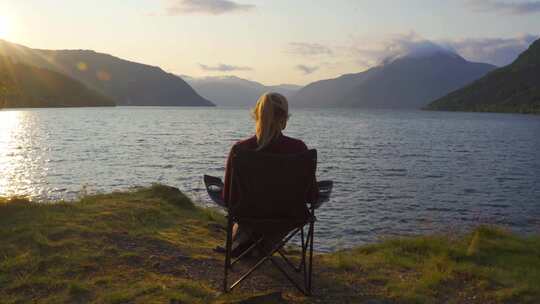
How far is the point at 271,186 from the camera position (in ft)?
18.6

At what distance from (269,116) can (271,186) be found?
871 millimetres

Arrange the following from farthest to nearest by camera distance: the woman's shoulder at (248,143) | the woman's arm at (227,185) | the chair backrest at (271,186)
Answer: the woman's arm at (227,185), the woman's shoulder at (248,143), the chair backrest at (271,186)

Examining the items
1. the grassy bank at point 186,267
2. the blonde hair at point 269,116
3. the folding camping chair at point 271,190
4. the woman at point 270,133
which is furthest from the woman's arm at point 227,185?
the grassy bank at point 186,267

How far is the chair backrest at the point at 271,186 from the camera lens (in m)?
5.55

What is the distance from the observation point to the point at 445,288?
6551 mm

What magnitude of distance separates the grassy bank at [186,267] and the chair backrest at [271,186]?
0.95m

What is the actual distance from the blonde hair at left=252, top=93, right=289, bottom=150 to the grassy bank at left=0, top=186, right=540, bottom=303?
1898mm

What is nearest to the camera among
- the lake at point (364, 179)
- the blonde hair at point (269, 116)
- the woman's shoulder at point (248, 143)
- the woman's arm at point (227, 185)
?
the blonde hair at point (269, 116)

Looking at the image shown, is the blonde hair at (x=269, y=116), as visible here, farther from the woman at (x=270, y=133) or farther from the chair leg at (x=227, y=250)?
the chair leg at (x=227, y=250)

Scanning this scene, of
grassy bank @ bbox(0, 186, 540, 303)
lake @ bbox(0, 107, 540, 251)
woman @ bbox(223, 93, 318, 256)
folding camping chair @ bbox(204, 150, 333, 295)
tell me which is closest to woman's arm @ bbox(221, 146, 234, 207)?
woman @ bbox(223, 93, 318, 256)

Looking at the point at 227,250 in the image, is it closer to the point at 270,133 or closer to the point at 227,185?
the point at 227,185

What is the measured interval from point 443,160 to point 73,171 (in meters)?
27.9

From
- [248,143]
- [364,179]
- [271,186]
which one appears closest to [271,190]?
[271,186]

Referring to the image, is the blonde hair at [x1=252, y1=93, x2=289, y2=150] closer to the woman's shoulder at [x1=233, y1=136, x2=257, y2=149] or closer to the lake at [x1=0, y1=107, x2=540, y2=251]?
the woman's shoulder at [x1=233, y1=136, x2=257, y2=149]
